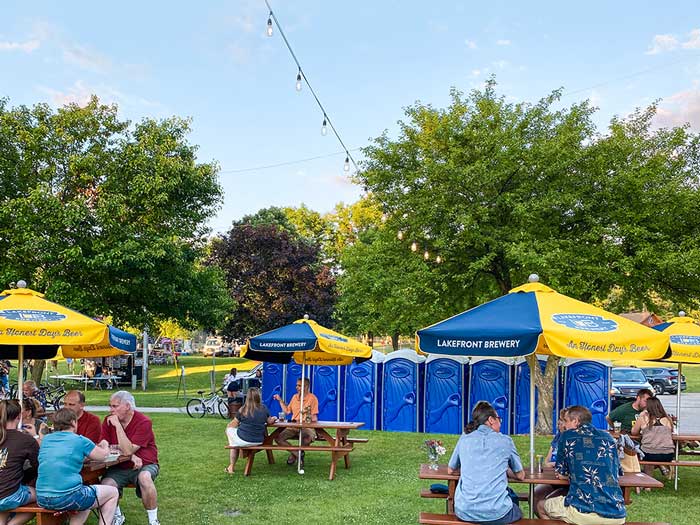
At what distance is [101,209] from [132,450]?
38.4 ft

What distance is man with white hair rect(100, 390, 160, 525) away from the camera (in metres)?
6.73

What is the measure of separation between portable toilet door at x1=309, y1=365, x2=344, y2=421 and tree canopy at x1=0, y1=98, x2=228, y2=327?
5.03 m

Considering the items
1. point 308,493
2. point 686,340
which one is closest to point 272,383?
point 308,493

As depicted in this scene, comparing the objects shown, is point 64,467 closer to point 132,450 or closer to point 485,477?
point 132,450

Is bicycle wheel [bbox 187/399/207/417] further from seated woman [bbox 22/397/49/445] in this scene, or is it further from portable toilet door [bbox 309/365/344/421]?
seated woman [bbox 22/397/49/445]

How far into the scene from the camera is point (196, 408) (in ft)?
61.3

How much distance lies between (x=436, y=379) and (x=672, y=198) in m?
6.97

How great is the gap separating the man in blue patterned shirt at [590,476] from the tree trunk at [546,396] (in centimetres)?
1043

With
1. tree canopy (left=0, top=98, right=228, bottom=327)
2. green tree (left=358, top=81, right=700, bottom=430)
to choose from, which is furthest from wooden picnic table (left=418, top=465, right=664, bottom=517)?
tree canopy (left=0, top=98, right=228, bottom=327)

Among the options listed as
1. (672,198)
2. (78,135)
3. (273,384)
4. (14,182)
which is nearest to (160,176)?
(78,135)

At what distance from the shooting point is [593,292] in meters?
14.6

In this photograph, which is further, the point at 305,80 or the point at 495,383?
the point at 495,383

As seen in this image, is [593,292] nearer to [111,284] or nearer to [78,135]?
[111,284]

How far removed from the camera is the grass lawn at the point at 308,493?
7598mm
